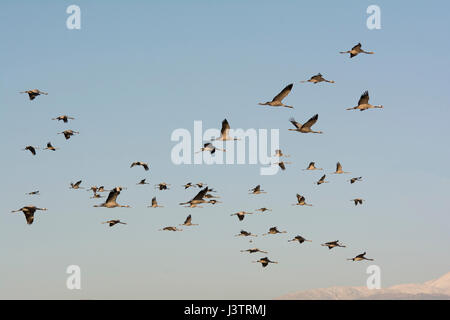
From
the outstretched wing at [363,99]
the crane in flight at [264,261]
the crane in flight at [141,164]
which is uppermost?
the outstretched wing at [363,99]

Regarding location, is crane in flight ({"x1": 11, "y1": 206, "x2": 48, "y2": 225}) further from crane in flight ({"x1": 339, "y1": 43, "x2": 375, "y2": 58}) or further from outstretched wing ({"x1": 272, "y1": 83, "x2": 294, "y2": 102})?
crane in flight ({"x1": 339, "y1": 43, "x2": 375, "y2": 58})

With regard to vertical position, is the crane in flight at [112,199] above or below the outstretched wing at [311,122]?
below

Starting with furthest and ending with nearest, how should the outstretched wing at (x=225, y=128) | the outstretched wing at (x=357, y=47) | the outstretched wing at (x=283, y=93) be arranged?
the outstretched wing at (x=357, y=47) → the outstretched wing at (x=225, y=128) → the outstretched wing at (x=283, y=93)

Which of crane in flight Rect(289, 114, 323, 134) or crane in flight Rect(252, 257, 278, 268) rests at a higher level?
crane in flight Rect(289, 114, 323, 134)

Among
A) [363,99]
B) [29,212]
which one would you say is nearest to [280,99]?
[363,99]

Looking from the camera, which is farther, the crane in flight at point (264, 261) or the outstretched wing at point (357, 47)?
the crane in flight at point (264, 261)

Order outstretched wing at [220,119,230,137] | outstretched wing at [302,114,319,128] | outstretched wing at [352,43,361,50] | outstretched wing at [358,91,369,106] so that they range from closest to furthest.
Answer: outstretched wing at [302,114,319,128], outstretched wing at [220,119,230,137], outstretched wing at [358,91,369,106], outstretched wing at [352,43,361,50]

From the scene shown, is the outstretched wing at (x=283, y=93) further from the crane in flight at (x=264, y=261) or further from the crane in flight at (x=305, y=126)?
the crane in flight at (x=264, y=261)

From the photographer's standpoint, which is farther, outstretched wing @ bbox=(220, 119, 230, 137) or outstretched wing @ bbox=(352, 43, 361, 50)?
outstretched wing @ bbox=(352, 43, 361, 50)

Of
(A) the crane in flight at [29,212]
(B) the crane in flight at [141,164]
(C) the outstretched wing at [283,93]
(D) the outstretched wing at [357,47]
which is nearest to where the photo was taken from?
(C) the outstretched wing at [283,93]

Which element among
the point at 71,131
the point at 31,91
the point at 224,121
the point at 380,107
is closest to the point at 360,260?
the point at 380,107

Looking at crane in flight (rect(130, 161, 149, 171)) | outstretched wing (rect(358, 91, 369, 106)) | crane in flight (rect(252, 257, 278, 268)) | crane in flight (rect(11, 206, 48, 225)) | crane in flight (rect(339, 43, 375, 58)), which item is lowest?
crane in flight (rect(252, 257, 278, 268))
